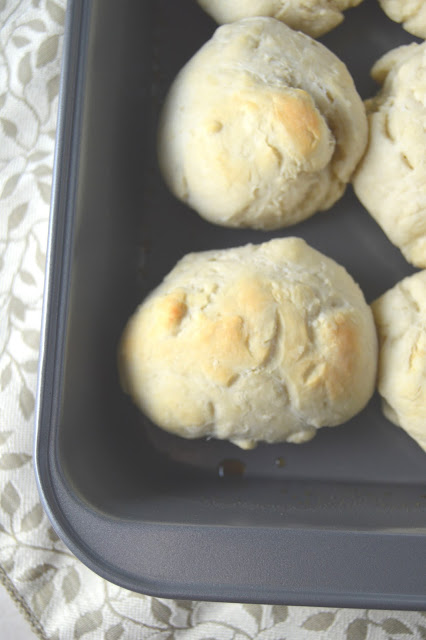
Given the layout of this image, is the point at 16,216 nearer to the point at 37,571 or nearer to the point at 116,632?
the point at 37,571

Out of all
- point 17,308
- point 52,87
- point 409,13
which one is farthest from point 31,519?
point 409,13

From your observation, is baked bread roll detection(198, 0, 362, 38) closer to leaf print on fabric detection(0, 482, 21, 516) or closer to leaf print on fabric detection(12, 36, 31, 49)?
leaf print on fabric detection(12, 36, 31, 49)

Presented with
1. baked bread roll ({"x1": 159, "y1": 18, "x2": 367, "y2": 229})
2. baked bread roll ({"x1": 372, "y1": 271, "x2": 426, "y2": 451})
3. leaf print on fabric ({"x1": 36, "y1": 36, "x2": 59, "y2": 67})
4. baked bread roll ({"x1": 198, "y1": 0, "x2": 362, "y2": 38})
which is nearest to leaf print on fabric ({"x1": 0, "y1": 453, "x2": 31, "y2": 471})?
baked bread roll ({"x1": 159, "y1": 18, "x2": 367, "y2": 229})

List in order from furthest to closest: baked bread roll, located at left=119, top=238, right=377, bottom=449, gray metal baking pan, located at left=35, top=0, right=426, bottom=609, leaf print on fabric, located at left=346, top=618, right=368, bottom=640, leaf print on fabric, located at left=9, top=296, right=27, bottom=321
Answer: leaf print on fabric, located at left=9, top=296, right=27, bottom=321 < leaf print on fabric, located at left=346, top=618, right=368, bottom=640 < baked bread roll, located at left=119, top=238, right=377, bottom=449 < gray metal baking pan, located at left=35, top=0, right=426, bottom=609

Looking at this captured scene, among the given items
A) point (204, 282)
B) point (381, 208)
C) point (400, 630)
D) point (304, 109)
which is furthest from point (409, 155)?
point (400, 630)

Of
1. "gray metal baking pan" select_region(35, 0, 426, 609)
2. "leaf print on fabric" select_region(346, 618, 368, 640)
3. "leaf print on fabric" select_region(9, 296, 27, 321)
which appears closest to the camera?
"gray metal baking pan" select_region(35, 0, 426, 609)
